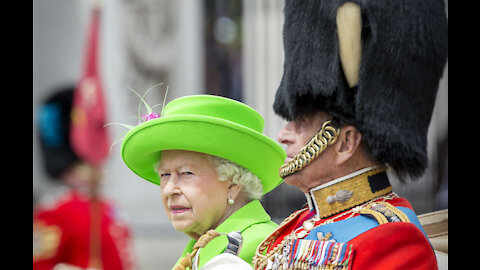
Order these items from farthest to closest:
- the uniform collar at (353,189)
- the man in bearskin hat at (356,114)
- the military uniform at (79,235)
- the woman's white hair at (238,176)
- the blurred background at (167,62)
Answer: the blurred background at (167,62), the military uniform at (79,235), the woman's white hair at (238,176), the uniform collar at (353,189), the man in bearskin hat at (356,114)

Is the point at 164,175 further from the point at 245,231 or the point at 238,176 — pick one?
the point at 245,231

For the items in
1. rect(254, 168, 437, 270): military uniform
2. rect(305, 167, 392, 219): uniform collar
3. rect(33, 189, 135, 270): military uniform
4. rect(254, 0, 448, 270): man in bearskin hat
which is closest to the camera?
rect(254, 168, 437, 270): military uniform

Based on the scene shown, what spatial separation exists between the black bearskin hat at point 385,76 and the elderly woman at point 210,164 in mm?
439

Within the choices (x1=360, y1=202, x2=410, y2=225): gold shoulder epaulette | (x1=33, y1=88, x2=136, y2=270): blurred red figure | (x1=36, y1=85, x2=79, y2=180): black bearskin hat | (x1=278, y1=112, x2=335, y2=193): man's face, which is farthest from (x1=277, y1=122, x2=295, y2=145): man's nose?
(x1=36, y1=85, x2=79, y2=180): black bearskin hat

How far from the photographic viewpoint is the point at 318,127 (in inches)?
109

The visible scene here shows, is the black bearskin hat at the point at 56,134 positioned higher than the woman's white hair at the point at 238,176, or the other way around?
the woman's white hair at the point at 238,176

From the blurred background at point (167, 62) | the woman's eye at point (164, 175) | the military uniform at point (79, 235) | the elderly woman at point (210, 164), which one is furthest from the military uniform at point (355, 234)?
the blurred background at point (167, 62)

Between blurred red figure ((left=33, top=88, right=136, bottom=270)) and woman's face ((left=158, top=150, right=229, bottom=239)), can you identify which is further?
blurred red figure ((left=33, top=88, right=136, bottom=270))

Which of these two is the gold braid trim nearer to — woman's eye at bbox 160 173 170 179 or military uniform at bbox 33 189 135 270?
woman's eye at bbox 160 173 170 179

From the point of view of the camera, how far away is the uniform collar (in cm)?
275

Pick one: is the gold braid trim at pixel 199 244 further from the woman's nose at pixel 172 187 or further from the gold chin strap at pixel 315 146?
the gold chin strap at pixel 315 146

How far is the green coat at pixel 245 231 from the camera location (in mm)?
3067

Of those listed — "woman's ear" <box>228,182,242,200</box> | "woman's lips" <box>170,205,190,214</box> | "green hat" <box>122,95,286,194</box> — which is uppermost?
"green hat" <box>122,95,286,194</box>
